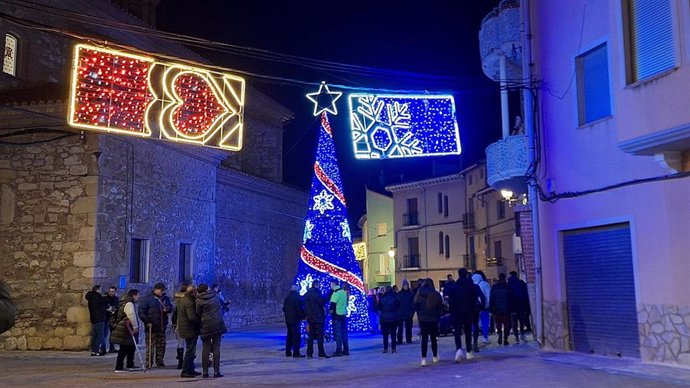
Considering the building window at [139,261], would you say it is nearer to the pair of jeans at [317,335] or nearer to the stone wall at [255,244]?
the stone wall at [255,244]

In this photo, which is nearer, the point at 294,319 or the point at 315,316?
the point at 315,316

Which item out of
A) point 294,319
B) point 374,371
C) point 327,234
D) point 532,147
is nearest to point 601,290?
point 532,147

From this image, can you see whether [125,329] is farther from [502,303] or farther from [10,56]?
[10,56]

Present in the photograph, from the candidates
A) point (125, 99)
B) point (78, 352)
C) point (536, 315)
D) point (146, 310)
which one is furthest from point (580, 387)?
point (78, 352)

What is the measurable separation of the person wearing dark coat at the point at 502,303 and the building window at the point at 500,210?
23529 mm

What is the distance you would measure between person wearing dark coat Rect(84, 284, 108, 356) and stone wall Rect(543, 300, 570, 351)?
9.72m

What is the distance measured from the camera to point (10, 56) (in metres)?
18.6

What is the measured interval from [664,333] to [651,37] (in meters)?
4.65

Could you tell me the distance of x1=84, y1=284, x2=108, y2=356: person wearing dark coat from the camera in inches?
607

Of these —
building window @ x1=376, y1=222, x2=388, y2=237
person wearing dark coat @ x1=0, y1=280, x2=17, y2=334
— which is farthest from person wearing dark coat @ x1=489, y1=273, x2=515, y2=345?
building window @ x1=376, y1=222, x2=388, y2=237

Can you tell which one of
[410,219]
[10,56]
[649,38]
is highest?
[10,56]

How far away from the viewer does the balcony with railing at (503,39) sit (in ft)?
51.7

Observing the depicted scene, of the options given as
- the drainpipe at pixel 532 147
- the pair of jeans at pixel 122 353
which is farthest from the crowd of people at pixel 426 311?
the pair of jeans at pixel 122 353

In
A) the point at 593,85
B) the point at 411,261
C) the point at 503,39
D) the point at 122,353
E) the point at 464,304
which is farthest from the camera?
the point at 411,261
